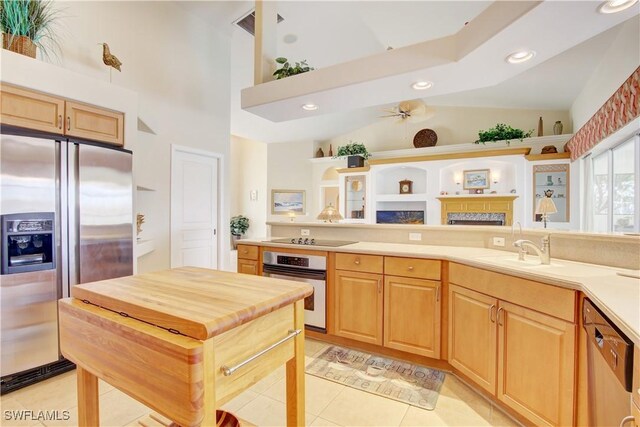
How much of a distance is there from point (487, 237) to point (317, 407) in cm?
194

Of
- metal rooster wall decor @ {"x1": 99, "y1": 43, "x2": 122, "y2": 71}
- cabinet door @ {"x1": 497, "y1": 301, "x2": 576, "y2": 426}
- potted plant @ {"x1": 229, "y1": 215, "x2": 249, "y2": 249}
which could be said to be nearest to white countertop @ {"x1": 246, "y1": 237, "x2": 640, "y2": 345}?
cabinet door @ {"x1": 497, "y1": 301, "x2": 576, "y2": 426}

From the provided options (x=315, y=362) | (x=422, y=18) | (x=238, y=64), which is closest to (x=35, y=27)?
(x=238, y=64)

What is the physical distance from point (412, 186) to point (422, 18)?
13.9 ft

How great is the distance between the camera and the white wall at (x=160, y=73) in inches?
Result: 117

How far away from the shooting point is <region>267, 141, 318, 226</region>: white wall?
8266 millimetres

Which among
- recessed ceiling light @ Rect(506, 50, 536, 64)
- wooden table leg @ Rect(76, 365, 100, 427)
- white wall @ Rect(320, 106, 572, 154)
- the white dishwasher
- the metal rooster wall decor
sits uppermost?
white wall @ Rect(320, 106, 572, 154)

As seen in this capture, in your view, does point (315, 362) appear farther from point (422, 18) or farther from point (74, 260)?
point (422, 18)

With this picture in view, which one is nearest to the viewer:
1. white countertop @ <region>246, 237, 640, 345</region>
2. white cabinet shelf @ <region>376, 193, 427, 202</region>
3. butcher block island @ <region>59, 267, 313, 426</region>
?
butcher block island @ <region>59, 267, 313, 426</region>

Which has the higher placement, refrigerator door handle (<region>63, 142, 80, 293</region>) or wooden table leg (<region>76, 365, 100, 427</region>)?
refrigerator door handle (<region>63, 142, 80, 293</region>)

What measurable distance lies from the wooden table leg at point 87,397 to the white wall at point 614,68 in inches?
167

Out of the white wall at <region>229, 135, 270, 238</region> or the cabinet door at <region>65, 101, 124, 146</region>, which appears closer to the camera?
the cabinet door at <region>65, 101, 124, 146</region>

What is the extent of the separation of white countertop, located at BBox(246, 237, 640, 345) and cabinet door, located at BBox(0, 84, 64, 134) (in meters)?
2.35

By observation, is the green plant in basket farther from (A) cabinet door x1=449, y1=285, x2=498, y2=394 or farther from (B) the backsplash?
(A) cabinet door x1=449, y1=285, x2=498, y2=394

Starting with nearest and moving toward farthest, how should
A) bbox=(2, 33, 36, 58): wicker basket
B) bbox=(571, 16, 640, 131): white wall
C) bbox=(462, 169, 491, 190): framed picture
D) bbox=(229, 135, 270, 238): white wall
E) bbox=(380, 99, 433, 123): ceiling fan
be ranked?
bbox=(2, 33, 36, 58): wicker basket → bbox=(571, 16, 640, 131): white wall → bbox=(380, 99, 433, 123): ceiling fan → bbox=(462, 169, 491, 190): framed picture → bbox=(229, 135, 270, 238): white wall
